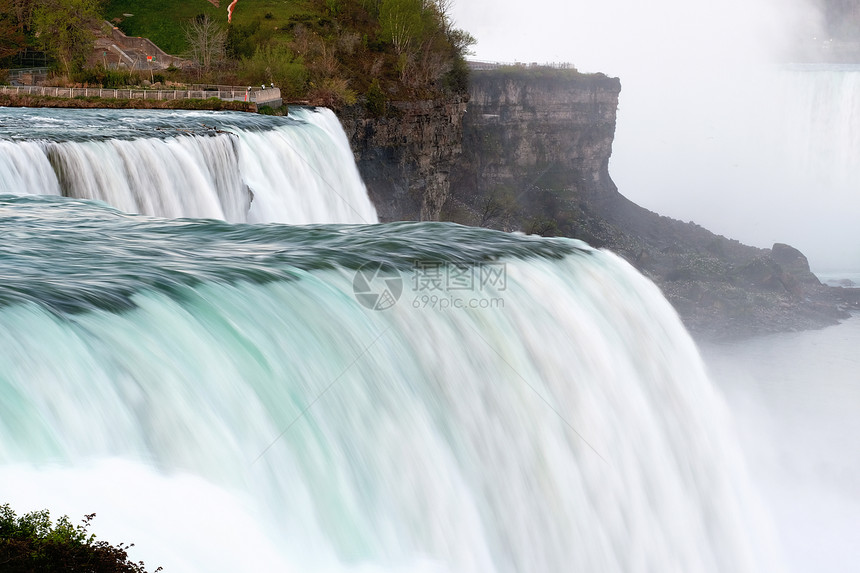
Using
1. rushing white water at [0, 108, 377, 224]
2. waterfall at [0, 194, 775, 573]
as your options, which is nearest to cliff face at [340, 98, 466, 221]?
rushing white water at [0, 108, 377, 224]

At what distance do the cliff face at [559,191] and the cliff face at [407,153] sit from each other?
0.30ft

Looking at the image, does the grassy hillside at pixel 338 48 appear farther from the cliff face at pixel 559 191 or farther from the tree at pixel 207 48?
the cliff face at pixel 559 191

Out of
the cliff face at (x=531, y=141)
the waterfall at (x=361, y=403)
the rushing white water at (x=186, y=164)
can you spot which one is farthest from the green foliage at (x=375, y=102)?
the waterfall at (x=361, y=403)

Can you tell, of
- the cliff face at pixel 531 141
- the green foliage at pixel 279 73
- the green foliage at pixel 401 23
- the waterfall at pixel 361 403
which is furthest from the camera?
the cliff face at pixel 531 141

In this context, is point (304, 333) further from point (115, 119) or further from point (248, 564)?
point (115, 119)

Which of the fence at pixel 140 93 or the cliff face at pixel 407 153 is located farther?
the cliff face at pixel 407 153

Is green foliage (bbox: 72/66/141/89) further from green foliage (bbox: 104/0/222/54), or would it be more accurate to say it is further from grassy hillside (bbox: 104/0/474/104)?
green foliage (bbox: 104/0/222/54)

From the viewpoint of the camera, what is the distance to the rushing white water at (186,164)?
23.1m

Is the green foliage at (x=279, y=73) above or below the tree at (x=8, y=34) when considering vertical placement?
below

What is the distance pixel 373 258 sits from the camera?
14961mm

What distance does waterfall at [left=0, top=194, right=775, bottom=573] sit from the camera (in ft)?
27.9

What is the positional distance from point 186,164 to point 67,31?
45.6 m

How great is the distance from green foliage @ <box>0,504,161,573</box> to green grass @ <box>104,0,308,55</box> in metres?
76.5

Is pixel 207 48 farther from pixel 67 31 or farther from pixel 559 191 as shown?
pixel 559 191
